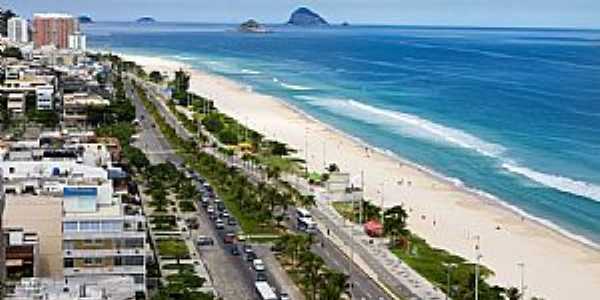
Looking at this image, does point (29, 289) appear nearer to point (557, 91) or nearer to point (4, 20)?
point (557, 91)

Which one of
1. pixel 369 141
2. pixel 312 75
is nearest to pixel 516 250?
pixel 369 141

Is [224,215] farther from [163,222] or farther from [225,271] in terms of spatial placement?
[225,271]

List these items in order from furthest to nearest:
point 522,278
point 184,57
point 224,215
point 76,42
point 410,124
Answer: point 184,57, point 76,42, point 410,124, point 224,215, point 522,278

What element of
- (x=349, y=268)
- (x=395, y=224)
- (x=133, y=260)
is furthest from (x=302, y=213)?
(x=133, y=260)

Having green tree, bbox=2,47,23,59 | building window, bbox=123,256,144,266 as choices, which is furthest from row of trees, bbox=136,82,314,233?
green tree, bbox=2,47,23,59

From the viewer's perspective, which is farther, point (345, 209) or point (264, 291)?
point (345, 209)
